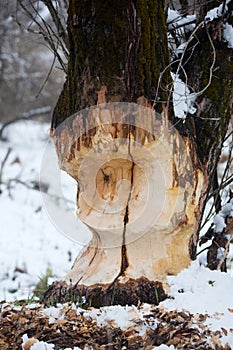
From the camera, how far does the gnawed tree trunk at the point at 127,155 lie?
200 cm

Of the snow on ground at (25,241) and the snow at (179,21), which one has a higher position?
the snow at (179,21)

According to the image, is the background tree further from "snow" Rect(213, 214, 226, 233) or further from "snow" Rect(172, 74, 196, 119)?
"snow" Rect(213, 214, 226, 233)

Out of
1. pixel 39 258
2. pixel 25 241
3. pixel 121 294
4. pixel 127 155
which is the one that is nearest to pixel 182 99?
pixel 127 155

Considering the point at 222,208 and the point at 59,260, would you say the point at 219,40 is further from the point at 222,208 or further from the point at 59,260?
the point at 59,260

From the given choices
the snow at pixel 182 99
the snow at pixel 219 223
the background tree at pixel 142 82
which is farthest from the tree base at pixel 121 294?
the snow at pixel 182 99

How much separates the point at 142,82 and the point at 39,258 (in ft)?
9.58

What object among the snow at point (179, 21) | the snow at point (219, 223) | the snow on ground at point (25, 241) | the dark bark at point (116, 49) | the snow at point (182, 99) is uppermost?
the snow at point (179, 21)

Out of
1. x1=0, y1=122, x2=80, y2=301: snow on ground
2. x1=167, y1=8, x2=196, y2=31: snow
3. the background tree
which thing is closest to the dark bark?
the background tree

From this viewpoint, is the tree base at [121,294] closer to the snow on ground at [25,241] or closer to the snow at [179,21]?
the snow on ground at [25,241]

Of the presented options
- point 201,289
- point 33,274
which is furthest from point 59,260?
point 201,289

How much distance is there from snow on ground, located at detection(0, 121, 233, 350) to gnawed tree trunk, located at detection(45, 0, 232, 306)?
0.13 meters

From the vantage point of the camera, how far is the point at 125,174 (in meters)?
2.18

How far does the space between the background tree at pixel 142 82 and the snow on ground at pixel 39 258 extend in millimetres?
134

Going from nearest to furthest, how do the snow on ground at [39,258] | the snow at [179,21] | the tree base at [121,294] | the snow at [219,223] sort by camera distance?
the snow on ground at [39,258], the tree base at [121,294], the snow at [179,21], the snow at [219,223]
